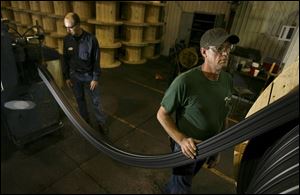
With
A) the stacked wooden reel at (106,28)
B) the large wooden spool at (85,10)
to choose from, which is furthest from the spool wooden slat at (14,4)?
the stacked wooden reel at (106,28)

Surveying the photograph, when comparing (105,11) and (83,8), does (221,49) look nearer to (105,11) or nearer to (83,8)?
(105,11)

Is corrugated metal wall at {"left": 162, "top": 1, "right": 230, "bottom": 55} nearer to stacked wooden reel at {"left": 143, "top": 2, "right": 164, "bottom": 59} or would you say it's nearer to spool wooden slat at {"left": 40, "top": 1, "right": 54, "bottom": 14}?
stacked wooden reel at {"left": 143, "top": 2, "right": 164, "bottom": 59}

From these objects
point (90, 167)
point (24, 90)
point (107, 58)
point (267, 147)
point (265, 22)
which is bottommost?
point (90, 167)

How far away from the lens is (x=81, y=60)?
2.54 m

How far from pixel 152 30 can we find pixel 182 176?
18.4 ft

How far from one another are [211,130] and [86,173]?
1.56 meters

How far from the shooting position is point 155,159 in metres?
1.35

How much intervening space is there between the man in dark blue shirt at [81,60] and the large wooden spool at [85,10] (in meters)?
3.09

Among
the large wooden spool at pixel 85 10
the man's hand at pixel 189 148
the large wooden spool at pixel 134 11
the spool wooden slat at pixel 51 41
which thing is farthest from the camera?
the spool wooden slat at pixel 51 41

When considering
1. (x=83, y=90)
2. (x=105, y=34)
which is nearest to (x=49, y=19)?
(x=105, y=34)

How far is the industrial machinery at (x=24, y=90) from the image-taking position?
172 cm

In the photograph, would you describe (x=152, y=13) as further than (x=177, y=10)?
No

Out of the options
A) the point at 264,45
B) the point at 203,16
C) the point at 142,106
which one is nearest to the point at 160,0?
the point at 203,16

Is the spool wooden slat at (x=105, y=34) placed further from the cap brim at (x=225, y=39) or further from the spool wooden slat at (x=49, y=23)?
the cap brim at (x=225, y=39)
